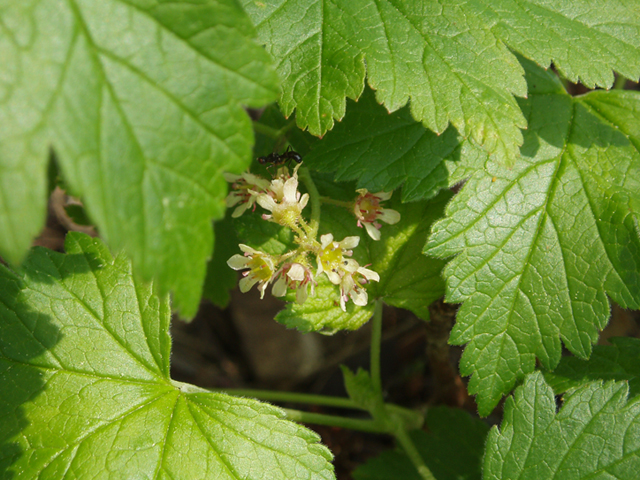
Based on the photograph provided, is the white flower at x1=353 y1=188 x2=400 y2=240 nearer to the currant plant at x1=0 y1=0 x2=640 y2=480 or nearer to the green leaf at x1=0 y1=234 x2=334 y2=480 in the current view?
the currant plant at x1=0 y1=0 x2=640 y2=480

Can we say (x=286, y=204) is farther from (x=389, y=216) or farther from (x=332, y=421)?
(x=332, y=421)

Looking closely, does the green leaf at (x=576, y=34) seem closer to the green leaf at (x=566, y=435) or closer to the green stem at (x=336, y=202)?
the green stem at (x=336, y=202)

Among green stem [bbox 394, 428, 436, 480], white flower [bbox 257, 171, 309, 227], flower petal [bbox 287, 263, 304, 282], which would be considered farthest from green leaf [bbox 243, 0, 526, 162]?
green stem [bbox 394, 428, 436, 480]

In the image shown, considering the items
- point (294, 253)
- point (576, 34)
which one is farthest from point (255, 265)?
point (576, 34)

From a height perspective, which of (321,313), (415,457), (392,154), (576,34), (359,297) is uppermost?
(576,34)

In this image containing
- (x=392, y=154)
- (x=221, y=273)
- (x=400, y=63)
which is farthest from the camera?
(x=221, y=273)

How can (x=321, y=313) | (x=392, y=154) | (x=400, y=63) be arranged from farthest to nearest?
(x=321, y=313) < (x=392, y=154) < (x=400, y=63)

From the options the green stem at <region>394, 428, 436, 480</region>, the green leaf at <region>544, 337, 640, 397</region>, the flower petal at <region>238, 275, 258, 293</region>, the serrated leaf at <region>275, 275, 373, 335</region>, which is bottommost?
the green stem at <region>394, 428, 436, 480</region>
